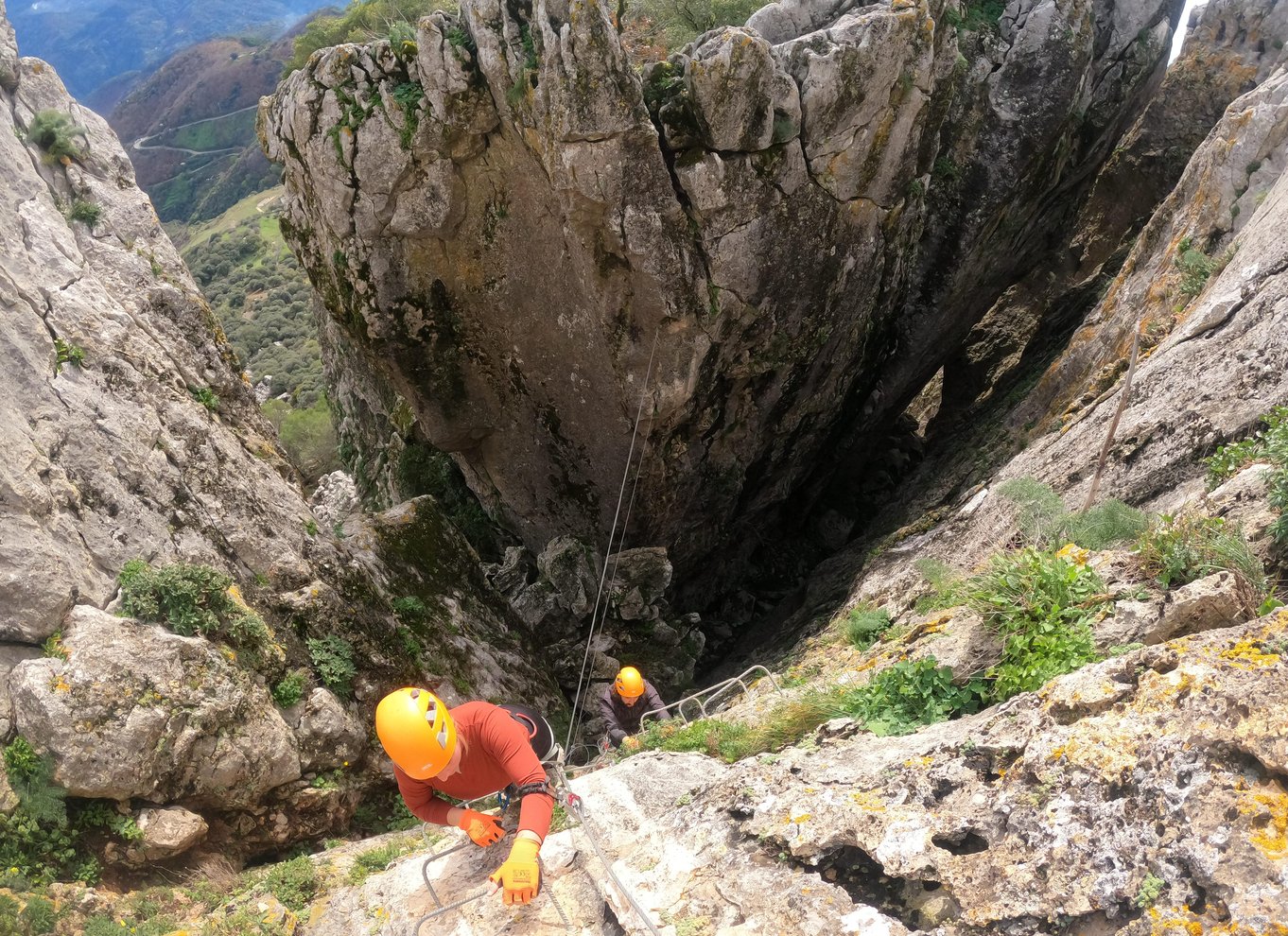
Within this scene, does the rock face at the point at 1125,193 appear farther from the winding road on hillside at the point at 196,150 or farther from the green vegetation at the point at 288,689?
the winding road on hillside at the point at 196,150

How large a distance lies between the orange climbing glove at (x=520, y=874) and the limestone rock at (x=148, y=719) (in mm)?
4269

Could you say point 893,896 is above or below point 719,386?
above

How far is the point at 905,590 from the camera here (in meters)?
8.60

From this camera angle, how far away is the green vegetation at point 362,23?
1803cm

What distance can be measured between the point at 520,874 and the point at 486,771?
3.04 feet

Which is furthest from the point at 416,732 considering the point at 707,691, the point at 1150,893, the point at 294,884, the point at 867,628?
the point at 707,691

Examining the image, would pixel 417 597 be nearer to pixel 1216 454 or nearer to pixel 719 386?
pixel 719 386

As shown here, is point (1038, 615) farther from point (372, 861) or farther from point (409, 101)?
point (409, 101)

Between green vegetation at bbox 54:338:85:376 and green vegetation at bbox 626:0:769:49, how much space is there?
12291mm

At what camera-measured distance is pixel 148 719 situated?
21.2 feet

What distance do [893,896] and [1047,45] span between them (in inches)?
624

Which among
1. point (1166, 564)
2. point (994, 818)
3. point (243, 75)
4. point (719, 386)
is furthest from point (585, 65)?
point (243, 75)

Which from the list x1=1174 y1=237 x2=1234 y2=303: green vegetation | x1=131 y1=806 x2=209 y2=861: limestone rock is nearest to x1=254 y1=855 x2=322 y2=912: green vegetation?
x1=131 y1=806 x2=209 y2=861: limestone rock

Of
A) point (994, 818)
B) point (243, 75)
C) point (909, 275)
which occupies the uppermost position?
point (243, 75)
